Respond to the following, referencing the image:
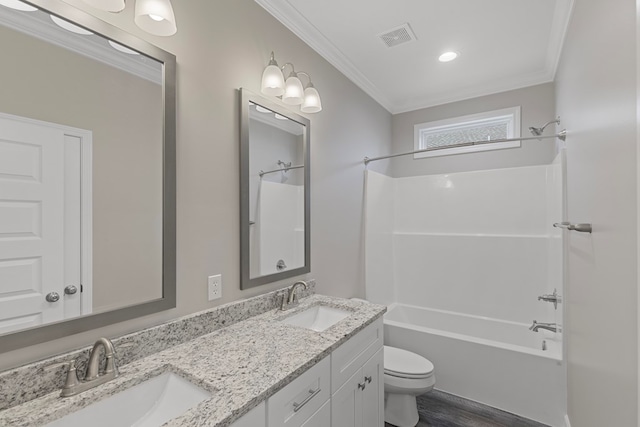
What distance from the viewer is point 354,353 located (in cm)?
145

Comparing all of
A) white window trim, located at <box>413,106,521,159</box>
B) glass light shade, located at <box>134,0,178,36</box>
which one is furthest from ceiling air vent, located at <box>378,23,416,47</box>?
glass light shade, located at <box>134,0,178,36</box>

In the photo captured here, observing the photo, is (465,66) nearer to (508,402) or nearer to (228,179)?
(228,179)

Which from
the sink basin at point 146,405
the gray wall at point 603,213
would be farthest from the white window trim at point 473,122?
the sink basin at point 146,405

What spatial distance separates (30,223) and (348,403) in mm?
1396

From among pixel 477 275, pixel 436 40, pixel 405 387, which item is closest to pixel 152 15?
pixel 436 40

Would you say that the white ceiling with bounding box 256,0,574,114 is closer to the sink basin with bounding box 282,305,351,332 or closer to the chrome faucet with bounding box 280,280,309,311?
the chrome faucet with bounding box 280,280,309,311

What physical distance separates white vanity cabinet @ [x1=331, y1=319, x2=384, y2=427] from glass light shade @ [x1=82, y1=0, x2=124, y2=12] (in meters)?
A: 1.50

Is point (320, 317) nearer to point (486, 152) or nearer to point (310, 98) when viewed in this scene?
point (310, 98)

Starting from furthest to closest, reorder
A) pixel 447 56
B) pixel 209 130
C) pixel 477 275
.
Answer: pixel 477 275, pixel 447 56, pixel 209 130

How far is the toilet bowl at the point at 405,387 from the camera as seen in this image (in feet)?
6.52

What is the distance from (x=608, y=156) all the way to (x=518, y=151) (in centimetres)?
195

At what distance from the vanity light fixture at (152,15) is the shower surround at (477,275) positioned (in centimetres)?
205

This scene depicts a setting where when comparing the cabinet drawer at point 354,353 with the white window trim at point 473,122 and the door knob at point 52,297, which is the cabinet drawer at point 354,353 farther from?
the white window trim at point 473,122

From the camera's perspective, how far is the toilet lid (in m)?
2.00
